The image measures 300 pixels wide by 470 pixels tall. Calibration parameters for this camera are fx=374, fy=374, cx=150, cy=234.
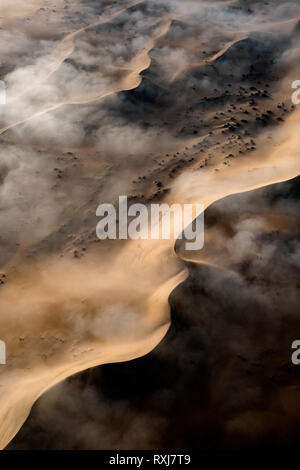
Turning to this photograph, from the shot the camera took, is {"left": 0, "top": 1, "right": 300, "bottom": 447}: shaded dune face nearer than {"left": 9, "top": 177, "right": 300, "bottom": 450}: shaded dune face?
No

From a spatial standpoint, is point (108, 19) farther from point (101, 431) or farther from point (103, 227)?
point (101, 431)

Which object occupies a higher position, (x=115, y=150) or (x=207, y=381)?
(x=115, y=150)

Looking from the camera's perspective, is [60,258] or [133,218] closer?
[60,258]

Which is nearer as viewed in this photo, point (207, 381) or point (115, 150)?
point (207, 381)

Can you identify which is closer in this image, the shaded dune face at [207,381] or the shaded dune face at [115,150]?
the shaded dune face at [207,381]

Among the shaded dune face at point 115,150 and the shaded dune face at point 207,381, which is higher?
the shaded dune face at point 115,150

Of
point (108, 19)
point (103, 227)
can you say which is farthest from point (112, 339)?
point (108, 19)

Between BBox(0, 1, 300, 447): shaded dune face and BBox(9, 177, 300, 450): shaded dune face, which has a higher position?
BBox(0, 1, 300, 447): shaded dune face
